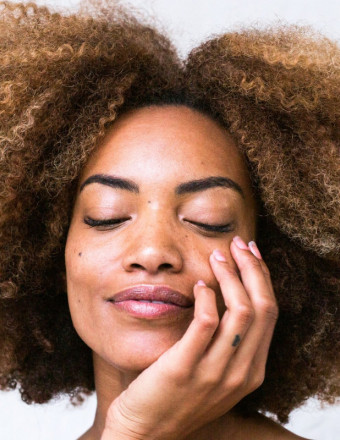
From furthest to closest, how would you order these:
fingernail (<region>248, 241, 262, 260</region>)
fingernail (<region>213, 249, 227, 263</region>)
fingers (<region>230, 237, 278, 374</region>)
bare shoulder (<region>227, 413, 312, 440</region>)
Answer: bare shoulder (<region>227, 413, 312, 440</region>)
fingernail (<region>248, 241, 262, 260</region>)
fingernail (<region>213, 249, 227, 263</region>)
fingers (<region>230, 237, 278, 374</region>)

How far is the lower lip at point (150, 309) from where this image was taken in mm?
3080

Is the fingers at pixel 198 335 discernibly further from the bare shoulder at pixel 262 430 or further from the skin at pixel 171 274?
the bare shoulder at pixel 262 430

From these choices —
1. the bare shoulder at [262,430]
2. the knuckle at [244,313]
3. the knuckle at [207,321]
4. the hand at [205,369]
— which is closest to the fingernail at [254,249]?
the hand at [205,369]

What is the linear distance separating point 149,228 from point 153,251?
0.11 m

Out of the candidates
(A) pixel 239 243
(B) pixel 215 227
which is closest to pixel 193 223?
(B) pixel 215 227

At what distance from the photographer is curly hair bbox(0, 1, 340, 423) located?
11.1 ft

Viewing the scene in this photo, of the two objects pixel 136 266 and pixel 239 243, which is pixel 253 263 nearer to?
pixel 239 243

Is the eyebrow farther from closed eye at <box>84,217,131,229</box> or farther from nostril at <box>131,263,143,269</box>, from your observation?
nostril at <box>131,263,143,269</box>

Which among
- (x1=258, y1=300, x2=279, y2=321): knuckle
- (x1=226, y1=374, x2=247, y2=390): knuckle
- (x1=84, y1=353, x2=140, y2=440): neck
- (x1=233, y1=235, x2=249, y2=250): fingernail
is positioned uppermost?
(x1=233, y1=235, x2=249, y2=250): fingernail

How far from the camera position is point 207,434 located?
3.45 meters

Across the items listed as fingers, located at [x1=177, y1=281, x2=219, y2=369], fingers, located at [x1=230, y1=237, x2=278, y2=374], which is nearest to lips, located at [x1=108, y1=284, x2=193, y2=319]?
fingers, located at [x1=177, y1=281, x2=219, y2=369]

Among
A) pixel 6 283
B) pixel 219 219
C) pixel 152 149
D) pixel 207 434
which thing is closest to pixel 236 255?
pixel 219 219

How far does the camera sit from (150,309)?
10.1 feet

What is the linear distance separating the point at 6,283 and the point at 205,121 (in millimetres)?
1037
